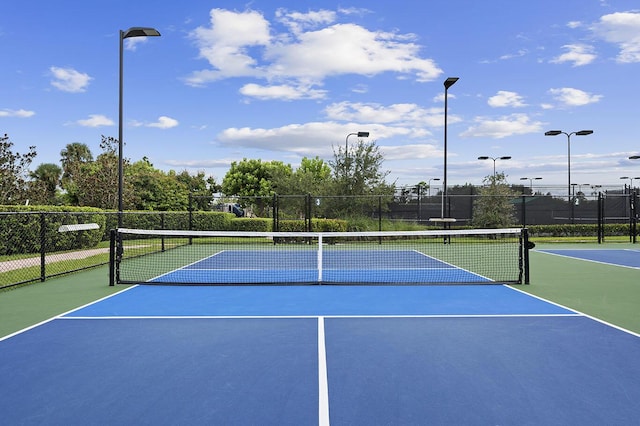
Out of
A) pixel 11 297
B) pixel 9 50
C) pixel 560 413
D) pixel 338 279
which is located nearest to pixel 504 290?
pixel 338 279

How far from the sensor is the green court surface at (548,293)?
6.77 m

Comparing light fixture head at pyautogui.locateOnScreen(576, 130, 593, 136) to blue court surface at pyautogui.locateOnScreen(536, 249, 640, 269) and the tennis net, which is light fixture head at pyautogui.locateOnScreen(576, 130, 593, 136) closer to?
the tennis net

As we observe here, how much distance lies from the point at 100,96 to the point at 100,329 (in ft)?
65.6

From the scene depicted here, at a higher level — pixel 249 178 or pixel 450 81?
pixel 450 81

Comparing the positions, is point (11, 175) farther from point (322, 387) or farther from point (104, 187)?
point (322, 387)

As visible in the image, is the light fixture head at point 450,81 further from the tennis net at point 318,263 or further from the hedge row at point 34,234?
the hedge row at point 34,234

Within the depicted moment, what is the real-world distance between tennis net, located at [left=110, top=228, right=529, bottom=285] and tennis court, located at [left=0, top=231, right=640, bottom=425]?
2.44 metres

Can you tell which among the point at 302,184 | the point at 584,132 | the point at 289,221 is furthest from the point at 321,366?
the point at 584,132

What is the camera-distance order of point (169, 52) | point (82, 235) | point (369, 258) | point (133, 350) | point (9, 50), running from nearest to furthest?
point (133, 350) → point (369, 258) → point (82, 235) → point (169, 52) → point (9, 50)

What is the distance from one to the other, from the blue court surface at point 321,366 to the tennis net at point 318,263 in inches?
99.8

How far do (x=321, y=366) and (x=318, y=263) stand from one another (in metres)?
8.34

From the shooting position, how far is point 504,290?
8.85 metres

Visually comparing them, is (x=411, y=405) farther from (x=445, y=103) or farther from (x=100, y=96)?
(x=100, y=96)

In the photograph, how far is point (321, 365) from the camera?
460 centimetres
